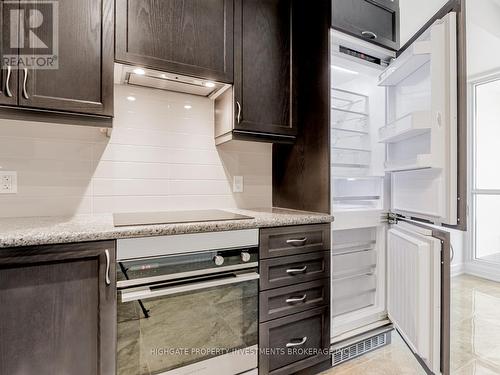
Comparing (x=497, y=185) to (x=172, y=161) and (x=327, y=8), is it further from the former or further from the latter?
(x=172, y=161)

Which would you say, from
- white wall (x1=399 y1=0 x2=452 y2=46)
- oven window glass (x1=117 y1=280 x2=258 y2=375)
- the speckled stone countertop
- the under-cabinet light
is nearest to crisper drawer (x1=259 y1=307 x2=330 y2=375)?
oven window glass (x1=117 y1=280 x2=258 y2=375)

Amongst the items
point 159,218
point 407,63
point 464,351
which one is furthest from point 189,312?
point 464,351

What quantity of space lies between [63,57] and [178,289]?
1.14m

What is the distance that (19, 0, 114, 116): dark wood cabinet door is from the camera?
119 centimetres

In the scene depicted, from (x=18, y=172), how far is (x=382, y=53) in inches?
90.7

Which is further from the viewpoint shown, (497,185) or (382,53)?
(497,185)

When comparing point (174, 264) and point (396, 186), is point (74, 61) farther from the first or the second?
point (396, 186)

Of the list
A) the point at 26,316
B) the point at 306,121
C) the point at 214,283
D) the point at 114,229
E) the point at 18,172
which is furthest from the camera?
the point at 306,121

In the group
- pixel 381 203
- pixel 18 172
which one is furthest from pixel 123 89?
pixel 381 203

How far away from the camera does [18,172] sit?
57.4 inches

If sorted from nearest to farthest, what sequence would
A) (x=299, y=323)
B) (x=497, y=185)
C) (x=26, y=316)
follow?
(x=26, y=316), (x=299, y=323), (x=497, y=185)

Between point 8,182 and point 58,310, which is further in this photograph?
point 8,182

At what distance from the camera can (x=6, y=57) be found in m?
1.15

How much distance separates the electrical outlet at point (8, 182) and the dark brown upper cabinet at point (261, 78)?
1.15 metres
